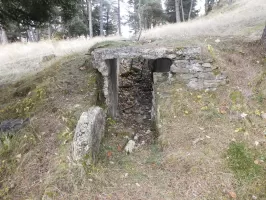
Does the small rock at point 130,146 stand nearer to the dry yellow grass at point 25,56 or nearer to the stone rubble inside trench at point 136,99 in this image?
the stone rubble inside trench at point 136,99

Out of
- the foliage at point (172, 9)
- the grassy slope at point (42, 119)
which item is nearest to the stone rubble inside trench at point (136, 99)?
the grassy slope at point (42, 119)

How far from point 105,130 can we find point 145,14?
709 inches

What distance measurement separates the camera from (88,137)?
4.45 meters

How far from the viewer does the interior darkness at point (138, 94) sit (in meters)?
6.59

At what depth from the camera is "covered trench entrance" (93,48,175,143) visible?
240 inches

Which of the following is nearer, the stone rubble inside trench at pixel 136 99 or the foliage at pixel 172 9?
the stone rubble inside trench at pixel 136 99

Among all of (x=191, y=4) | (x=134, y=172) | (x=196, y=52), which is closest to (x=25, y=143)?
(x=134, y=172)

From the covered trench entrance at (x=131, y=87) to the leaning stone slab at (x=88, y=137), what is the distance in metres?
1.28

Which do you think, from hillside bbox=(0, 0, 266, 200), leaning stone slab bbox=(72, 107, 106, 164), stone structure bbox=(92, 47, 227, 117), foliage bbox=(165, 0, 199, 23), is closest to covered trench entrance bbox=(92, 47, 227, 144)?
stone structure bbox=(92, 47, 227, 117)

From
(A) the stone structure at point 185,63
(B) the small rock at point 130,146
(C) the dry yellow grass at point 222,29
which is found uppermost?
(C) the dry yellow grass at point 222,29

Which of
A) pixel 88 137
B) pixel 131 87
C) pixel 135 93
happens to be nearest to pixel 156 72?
pixel 88 137

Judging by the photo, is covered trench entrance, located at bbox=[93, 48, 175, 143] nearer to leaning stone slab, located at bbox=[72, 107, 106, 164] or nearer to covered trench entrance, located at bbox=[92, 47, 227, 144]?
covered trench entrance, located at bbox=[92, 47, 227, 144]

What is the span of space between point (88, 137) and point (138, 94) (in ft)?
15.7

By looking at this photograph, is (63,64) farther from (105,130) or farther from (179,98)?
(179,98)
